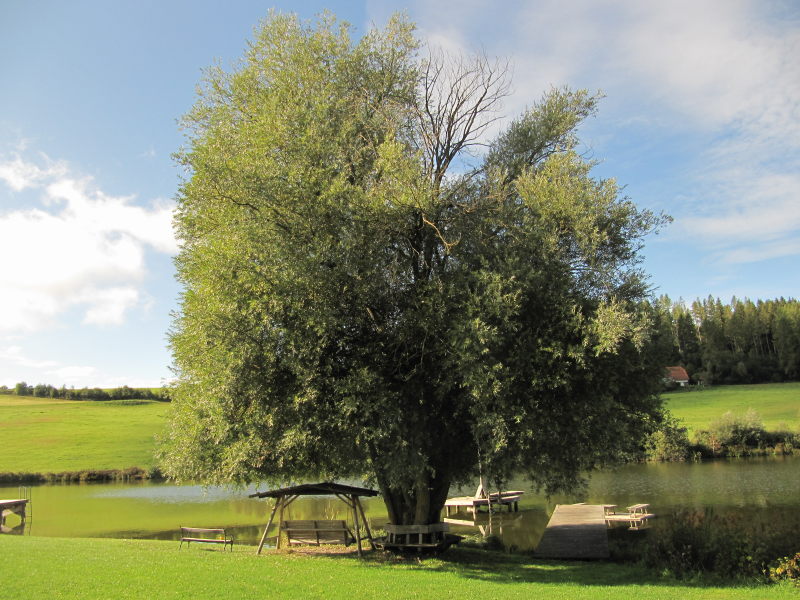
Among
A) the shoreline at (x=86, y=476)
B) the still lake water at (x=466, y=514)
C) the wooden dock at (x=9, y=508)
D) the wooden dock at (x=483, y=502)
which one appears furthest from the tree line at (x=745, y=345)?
the wooden dock at (x=9, y=508)

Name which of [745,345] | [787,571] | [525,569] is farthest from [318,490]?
[745,345]

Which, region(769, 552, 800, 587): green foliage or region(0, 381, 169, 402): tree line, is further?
region(0, 381, 169, 402): tree line

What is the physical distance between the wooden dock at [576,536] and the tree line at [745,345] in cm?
6866

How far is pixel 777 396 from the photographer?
81.2m

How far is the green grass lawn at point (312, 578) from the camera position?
12.2m

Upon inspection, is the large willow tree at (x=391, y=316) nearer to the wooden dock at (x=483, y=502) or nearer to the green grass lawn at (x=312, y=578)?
the green grass lawn at (x=312, y=578)

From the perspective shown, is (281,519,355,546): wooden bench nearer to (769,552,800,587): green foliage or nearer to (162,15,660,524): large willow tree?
(162,15,660,524): large willow tree

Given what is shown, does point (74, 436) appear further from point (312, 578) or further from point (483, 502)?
point (312, 578)

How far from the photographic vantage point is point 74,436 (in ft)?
240

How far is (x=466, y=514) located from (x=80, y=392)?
356 ft

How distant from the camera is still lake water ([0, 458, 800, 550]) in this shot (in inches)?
1135

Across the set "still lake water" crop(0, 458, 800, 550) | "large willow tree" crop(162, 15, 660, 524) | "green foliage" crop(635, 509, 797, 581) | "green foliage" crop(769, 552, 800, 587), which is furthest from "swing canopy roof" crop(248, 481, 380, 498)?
"green foliage" crop(769, 552, 800, 587)

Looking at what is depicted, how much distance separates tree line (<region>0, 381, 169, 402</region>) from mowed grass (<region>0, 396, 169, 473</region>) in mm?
11469

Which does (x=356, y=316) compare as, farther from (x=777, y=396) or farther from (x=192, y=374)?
(x=777, y=396)
